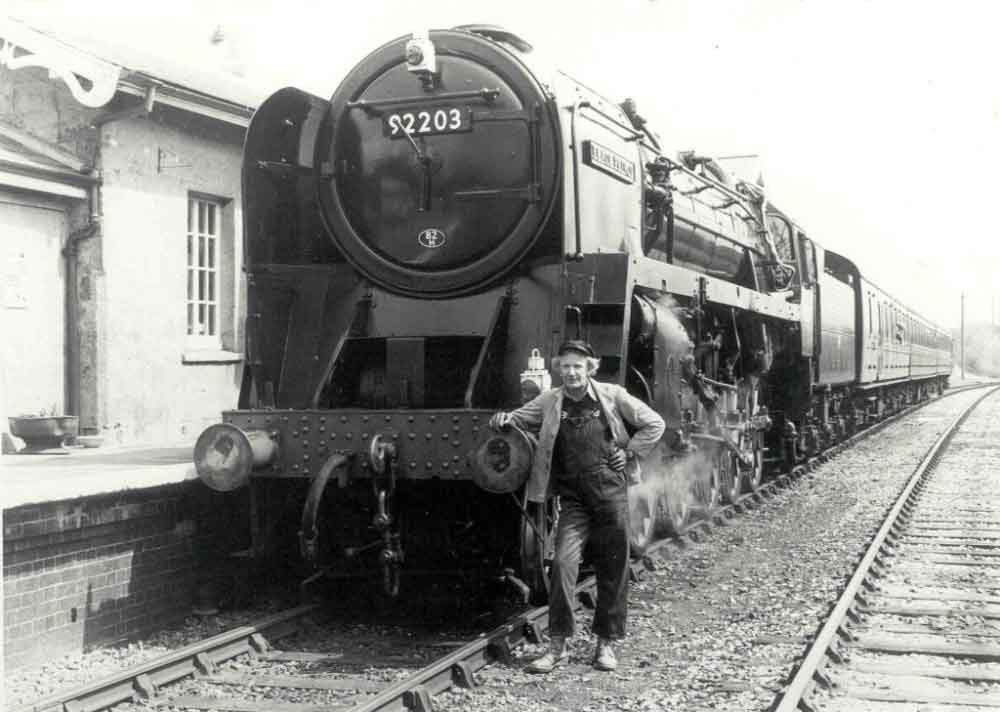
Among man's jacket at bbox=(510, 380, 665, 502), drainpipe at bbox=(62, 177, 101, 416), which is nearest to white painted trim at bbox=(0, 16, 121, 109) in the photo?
drainpipe at bbox=(62, 177, 101, 416)

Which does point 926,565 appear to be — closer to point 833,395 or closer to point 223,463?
point 223,463

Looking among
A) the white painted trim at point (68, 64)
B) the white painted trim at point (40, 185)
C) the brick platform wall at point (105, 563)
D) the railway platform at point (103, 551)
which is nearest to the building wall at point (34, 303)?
the white painted trim at point (40, 185)

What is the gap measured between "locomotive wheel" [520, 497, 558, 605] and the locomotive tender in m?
0.01

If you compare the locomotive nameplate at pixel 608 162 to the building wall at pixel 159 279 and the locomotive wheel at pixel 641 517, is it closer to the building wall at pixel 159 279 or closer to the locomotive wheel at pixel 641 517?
the locomotive wheel at pixel 641 517

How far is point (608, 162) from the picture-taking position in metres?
6.52

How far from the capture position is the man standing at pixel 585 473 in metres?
5.16

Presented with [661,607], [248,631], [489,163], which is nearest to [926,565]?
[661,607]

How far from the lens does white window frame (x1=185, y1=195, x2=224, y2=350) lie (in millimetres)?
11055

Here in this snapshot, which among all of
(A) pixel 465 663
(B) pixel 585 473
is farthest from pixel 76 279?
(A) pixel 465 663

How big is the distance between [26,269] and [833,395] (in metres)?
10.9

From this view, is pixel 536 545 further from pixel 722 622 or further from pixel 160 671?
pixel 160 671

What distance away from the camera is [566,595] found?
17.0 ft

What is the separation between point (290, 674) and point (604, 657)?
4.84 feet

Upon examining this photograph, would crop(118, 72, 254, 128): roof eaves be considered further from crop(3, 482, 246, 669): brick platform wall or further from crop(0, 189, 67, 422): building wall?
crop(3, 482, 246, 669): brick platform wall
